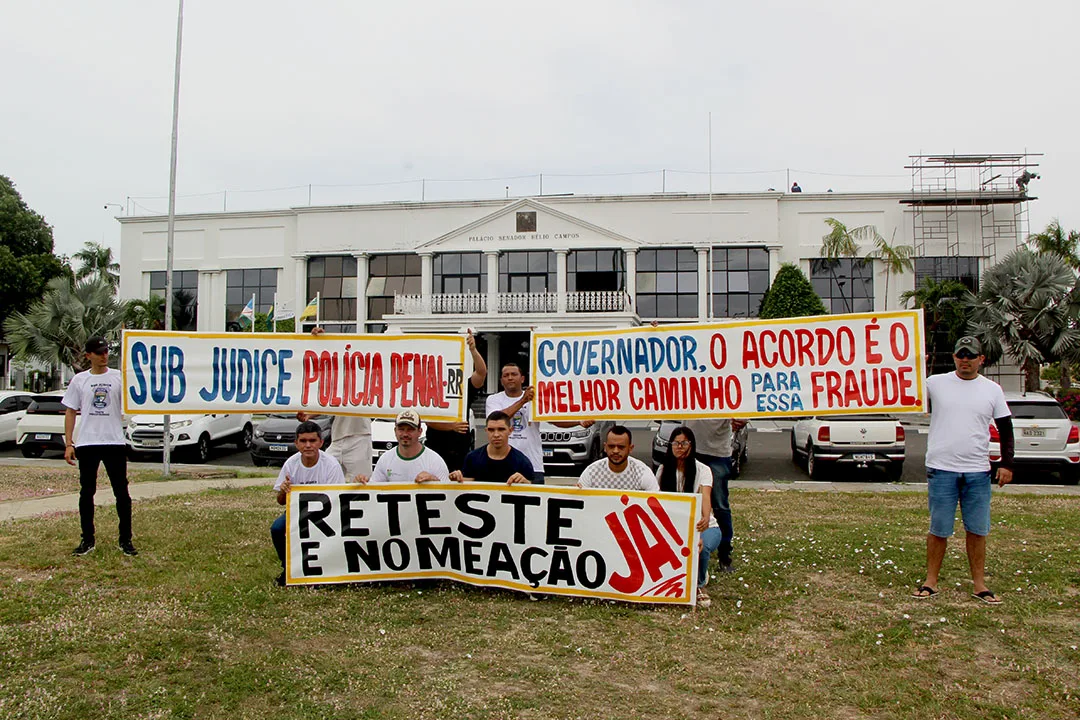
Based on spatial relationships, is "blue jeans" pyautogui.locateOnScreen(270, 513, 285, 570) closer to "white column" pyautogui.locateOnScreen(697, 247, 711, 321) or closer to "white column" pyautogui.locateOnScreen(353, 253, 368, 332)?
"white column" pyautogui.locateOnScreen(697, 247, 711, 321)

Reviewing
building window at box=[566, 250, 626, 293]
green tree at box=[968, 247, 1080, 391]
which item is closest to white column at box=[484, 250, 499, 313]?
building window at box=[566, 250, 626, 293]

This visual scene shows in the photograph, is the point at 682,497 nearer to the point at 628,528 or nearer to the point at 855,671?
the point at 628,528

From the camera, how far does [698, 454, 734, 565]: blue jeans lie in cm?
667

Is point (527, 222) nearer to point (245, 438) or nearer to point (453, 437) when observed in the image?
point (245, 438)


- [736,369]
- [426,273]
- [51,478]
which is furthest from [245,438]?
[736,369]

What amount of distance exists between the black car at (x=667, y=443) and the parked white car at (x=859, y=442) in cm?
148

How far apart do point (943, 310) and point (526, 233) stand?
Answer: 16.7m

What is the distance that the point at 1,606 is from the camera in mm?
5711

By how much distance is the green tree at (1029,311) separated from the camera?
90.2 ft

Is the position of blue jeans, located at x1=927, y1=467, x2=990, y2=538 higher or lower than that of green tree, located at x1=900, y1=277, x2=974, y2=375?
lower

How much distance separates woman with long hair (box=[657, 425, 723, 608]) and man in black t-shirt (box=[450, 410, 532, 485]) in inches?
45.0

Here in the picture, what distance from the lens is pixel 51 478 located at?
14.2m

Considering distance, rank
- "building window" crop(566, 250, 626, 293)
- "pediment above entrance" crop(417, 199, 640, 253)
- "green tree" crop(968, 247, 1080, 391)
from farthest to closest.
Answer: "building window" crop(566, 250, 626, 293), "pediment above entrance" crop(417, 199, 640, 253), "green tree" crop(968, 247, 1080, 391)

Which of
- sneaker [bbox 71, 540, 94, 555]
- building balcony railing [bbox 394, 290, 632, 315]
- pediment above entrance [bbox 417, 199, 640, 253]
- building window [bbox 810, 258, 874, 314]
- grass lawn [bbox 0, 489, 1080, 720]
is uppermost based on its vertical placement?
pediment above entrance [bbox 417, 199, 640, 253]
